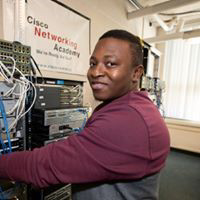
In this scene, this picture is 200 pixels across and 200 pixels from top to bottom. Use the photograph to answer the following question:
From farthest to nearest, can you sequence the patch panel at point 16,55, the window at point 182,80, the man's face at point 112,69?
the window at point 182,80, the patch panel at point 16,55, the man's face at point 112,69

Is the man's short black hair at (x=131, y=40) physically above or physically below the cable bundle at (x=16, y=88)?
above

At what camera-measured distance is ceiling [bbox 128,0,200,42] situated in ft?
7.04

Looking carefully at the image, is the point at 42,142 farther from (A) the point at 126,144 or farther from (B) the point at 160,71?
(B) the point at 160,71

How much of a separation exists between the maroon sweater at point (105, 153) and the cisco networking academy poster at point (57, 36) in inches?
45.0

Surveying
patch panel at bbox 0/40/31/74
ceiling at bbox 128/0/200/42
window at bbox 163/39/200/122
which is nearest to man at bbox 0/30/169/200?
patch panel at bbox 0/40/31/74

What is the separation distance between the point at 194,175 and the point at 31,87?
294 cm

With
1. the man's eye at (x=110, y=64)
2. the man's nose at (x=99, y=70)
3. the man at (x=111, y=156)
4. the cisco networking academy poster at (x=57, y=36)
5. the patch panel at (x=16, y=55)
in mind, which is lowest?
the man at (x=111, y=156)

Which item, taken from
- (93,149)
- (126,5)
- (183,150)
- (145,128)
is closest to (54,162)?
(93,149)

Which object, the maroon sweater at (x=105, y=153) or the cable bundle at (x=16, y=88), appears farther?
the cable bundle at (x=16, y=88)

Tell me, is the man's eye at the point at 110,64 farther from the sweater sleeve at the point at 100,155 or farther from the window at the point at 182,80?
the window at the point at 182,80

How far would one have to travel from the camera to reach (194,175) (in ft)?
8.79

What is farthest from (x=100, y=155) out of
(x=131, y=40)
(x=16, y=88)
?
(x=16, y=88)

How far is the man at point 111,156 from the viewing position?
0.48m

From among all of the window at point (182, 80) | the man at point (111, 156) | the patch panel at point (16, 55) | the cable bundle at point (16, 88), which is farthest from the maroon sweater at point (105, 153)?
the window at point (182, 80)
